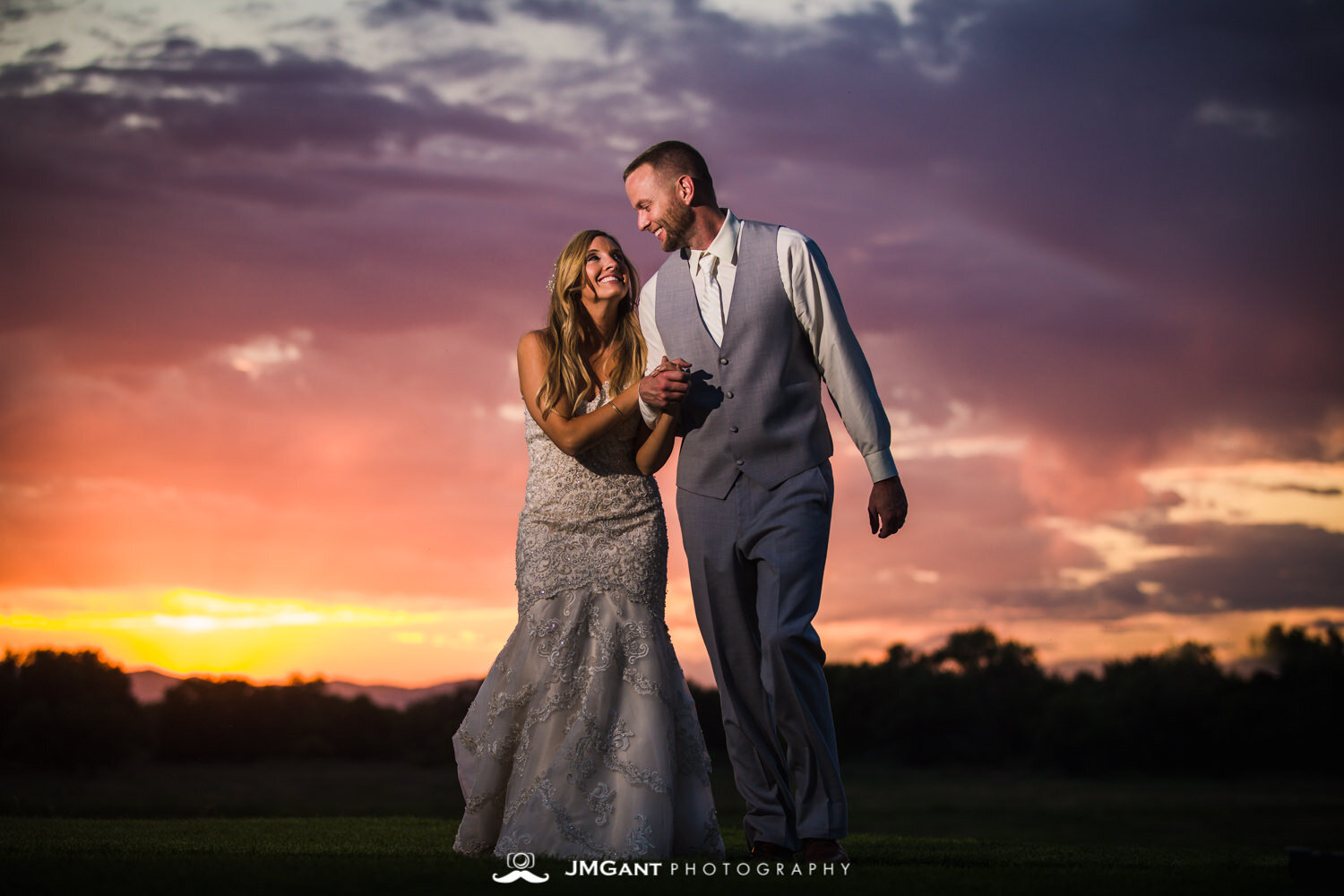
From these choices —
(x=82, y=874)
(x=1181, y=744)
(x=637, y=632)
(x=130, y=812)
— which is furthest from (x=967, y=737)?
(x=82, y=874)

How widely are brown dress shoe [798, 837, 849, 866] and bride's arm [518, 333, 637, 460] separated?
1573mm

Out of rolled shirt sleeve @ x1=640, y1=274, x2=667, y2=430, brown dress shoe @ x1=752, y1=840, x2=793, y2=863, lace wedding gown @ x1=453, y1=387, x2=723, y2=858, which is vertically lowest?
brown dress shoe @ x1=752, y1=840, x2=793, y2=863

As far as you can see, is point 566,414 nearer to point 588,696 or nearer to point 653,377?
point 653,377

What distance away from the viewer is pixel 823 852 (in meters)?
3.58

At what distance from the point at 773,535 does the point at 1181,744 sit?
14756mm

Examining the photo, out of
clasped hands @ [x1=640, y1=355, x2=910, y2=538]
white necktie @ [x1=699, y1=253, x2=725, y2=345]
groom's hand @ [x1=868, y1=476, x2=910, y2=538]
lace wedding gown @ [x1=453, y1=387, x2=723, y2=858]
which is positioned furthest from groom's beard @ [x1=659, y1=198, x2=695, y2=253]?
groom's hand @ [x1=868, y1=476, x2=910, y2=538]

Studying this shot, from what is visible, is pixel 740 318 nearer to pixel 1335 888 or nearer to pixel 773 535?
pixel 773 535

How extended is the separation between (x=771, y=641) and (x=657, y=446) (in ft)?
2.78

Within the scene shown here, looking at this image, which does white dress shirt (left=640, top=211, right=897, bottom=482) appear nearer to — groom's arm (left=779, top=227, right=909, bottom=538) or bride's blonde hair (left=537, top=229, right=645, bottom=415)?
groom's arm (left=779, top=227, right=909, bottom=538)

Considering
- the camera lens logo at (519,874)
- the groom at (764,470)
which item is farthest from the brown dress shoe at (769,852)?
the camera lens logo at (519,874)

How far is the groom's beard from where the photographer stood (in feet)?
13.3

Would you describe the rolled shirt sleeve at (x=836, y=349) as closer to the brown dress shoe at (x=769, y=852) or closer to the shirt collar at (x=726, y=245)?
the shirt collar at (x=726, y=245)

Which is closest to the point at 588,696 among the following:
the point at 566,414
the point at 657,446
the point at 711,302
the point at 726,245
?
the point at 657,446

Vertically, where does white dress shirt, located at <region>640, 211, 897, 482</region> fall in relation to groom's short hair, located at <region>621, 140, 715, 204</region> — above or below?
below
